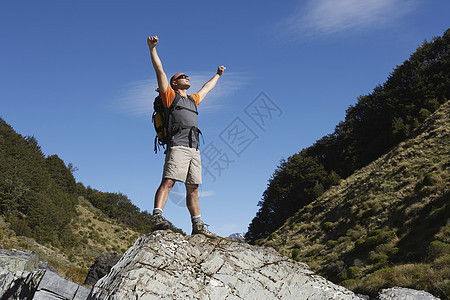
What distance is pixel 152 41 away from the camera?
22.9 ft

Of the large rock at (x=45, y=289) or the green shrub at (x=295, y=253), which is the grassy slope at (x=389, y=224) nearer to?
the green shrub at (x=295, y=253)

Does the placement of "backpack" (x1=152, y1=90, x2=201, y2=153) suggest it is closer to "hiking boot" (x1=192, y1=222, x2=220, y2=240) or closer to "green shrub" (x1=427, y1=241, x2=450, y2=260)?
"hiking boot" (x1=192, y1=222, x2=220, y2=240)

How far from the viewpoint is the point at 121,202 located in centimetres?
7512

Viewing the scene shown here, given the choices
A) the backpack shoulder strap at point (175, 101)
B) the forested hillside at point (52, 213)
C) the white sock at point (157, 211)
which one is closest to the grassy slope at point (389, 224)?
the white sock at point (157, 211)

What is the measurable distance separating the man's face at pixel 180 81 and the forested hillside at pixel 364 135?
44.8 meters

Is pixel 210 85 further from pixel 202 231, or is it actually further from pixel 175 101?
pixel 202 231

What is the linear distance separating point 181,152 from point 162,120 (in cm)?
77

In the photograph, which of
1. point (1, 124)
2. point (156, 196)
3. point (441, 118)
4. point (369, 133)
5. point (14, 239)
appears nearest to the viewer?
point (156, 196)

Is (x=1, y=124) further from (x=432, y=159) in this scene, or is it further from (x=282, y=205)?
(x=432, y=159)

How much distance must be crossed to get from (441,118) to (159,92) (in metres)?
43.8

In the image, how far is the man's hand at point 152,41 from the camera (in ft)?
22.9

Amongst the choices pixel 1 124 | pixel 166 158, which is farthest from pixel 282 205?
pixel 166 158

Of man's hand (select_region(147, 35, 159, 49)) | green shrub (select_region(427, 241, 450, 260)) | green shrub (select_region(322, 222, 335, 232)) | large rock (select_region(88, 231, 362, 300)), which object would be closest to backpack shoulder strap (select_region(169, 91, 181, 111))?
man's hand (select_region(147, 35, 159, 49))

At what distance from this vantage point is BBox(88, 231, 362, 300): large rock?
5.26 metres
